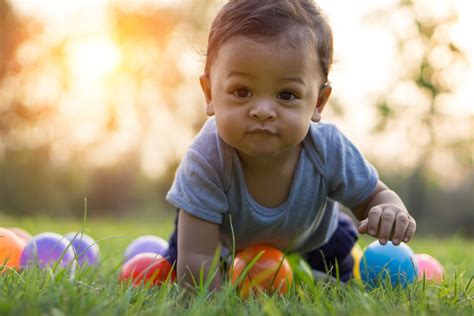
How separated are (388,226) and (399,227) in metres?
0.04

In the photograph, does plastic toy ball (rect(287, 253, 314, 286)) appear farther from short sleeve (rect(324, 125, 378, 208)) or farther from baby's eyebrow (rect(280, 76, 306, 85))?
baby's eyebrow (rect(280, 76, 306, 85))

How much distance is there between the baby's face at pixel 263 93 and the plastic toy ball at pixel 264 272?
419mm

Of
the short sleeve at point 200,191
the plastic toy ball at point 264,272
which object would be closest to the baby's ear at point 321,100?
the short sleeve at point 200,191

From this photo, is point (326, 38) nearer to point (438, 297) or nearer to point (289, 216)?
point (289, 216)

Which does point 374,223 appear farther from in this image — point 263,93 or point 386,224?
point 263,93

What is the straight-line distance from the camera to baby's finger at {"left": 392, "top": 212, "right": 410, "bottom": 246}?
200 centimetres

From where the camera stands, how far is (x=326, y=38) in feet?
7.49

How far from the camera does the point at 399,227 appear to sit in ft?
6.62

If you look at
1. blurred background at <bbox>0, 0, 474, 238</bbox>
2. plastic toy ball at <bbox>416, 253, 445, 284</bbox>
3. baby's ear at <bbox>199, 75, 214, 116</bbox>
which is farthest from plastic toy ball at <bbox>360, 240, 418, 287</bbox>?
blurred background at <bbox>0, 0, 474, 238</bbox>

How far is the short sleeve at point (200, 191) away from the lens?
2.29 m

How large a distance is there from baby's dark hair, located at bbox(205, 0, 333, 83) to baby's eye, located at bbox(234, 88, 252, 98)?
189 millimetres

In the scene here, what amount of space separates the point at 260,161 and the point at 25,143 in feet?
36.3

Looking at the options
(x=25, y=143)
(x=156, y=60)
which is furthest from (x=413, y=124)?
(x=25, y=143)

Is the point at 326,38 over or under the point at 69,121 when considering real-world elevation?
over
